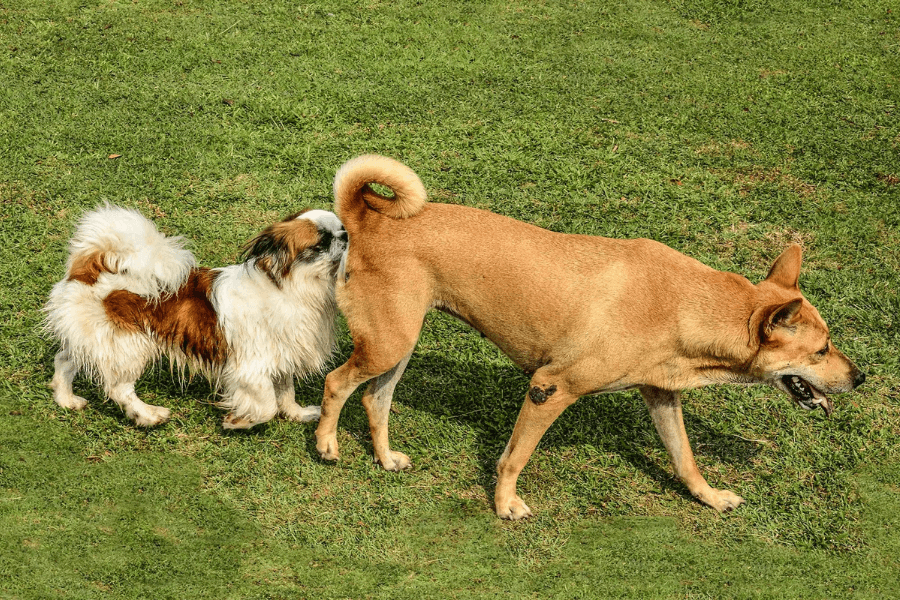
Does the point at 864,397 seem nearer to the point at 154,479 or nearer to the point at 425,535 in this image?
the point at 425,535

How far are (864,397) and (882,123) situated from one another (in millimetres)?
3967

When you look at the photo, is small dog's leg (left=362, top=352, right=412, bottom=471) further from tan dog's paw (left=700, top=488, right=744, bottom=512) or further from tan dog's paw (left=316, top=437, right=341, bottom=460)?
tan dog's paw (left=700, top=488, right=744, bottom=512)

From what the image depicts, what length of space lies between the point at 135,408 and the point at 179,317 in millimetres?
724

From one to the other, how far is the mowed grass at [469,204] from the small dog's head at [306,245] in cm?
122

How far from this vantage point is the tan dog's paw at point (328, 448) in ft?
16.1

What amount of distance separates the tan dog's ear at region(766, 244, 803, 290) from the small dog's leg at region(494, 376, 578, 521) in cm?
123

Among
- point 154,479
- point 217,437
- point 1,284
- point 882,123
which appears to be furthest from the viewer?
point 882,123

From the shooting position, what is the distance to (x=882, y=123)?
8.37m

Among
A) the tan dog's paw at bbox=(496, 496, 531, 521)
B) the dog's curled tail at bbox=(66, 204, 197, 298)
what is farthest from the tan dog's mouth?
the dog's curled tail at bbox=(66, 204, 197, 298)

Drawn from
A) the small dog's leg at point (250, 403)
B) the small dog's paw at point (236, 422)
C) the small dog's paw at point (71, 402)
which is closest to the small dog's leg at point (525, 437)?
the small dog's leg at point (250, 403)

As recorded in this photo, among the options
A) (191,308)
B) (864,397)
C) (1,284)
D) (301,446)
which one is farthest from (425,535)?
(1,284)

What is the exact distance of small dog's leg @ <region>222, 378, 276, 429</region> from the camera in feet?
15.8

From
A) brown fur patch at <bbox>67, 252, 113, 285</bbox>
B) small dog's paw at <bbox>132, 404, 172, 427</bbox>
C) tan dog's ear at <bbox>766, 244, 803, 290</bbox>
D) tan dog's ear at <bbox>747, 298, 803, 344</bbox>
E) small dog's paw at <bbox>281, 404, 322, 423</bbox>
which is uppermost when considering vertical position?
tan dog's ear at <bbox>766, 244, 803, 290</bbox>

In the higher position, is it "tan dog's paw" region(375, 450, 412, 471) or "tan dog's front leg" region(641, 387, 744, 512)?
"tan dog's front leg" region(641, 387, 744, 512)
